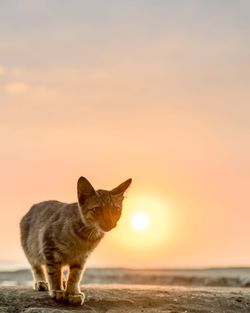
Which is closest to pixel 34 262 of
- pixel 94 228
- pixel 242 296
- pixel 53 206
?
pixel 53 206

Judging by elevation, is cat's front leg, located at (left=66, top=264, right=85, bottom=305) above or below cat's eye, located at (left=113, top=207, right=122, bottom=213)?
below

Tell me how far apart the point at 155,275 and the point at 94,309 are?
1083 centimetres

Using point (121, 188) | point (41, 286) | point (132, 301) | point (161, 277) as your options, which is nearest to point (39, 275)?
point (41, 286)

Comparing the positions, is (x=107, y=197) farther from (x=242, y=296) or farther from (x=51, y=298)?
(x=242, y=296)

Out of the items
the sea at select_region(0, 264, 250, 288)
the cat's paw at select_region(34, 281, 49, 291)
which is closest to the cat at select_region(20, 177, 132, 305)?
the cat's paw at select_region(34, 281, 49, 291)

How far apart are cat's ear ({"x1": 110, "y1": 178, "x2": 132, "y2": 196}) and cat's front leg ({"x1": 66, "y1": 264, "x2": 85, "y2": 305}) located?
3.44ft

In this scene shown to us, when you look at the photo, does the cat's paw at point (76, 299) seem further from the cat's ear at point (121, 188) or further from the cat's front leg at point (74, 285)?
the cat's ear at point (121, 188)

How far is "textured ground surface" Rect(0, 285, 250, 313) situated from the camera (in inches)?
299

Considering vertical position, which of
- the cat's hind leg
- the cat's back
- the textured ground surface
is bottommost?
the textured ground surface

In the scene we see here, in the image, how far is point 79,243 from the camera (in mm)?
7902

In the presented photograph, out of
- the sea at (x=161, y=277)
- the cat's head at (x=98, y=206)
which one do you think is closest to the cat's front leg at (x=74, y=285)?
the cat's head at (x=98, y=206)

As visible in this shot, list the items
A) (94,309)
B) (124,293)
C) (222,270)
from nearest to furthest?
(94,309)
(124,293)
(222,270)

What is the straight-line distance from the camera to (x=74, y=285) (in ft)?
26.2

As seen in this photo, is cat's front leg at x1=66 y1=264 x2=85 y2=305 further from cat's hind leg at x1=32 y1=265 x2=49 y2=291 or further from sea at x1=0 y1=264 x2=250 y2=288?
sea at x1=0 y1=264 x2=250 y2=288
